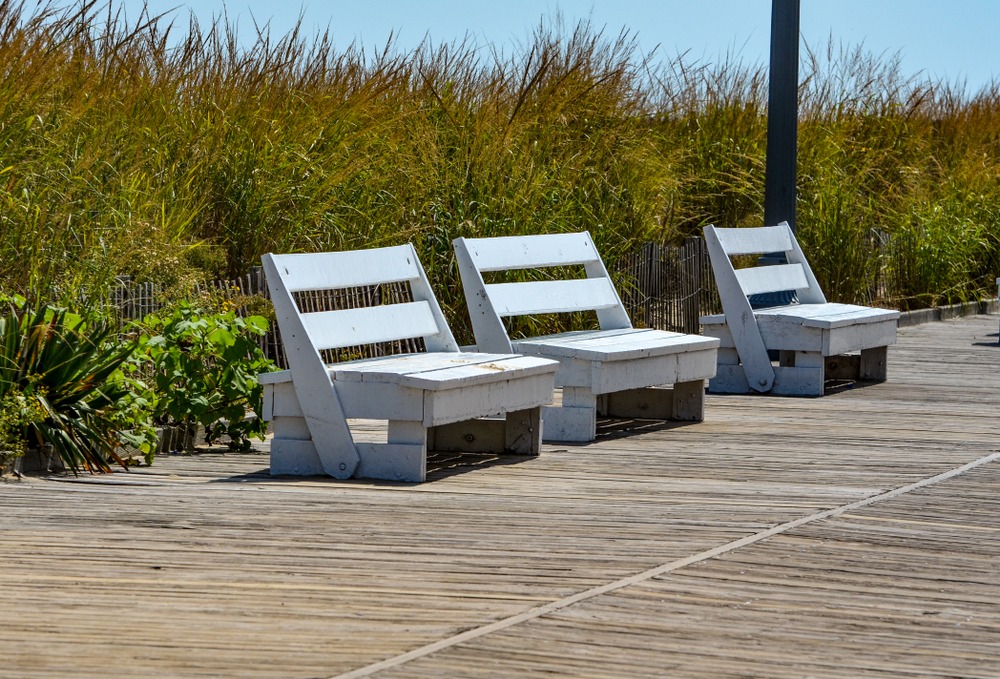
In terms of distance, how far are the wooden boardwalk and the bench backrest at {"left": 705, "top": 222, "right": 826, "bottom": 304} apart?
2.22 m

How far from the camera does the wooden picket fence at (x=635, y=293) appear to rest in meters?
7.05

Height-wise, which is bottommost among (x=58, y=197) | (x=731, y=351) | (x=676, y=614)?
(x=676, y=614)

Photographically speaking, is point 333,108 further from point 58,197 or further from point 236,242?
point 58,197

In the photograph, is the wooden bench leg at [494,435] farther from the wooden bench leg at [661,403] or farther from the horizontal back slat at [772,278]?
the horizontal back slat at [772,278]

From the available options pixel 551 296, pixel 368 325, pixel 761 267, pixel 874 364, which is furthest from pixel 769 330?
pixel 368 325

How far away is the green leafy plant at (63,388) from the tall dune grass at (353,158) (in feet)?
2.16

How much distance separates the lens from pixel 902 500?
5332 mm

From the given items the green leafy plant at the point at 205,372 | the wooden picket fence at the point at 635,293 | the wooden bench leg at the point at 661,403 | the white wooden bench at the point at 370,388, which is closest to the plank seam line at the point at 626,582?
the white wooden bench at the point at 370,388

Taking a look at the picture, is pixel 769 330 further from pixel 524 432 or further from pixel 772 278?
pixel 524 432

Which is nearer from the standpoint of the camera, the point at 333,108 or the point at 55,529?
the point at 55,529

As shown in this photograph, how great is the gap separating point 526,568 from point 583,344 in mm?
2748

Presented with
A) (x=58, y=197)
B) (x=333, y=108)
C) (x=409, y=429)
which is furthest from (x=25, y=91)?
(x=409, y=429)

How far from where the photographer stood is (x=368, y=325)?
245 inches

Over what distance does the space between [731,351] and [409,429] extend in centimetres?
349
